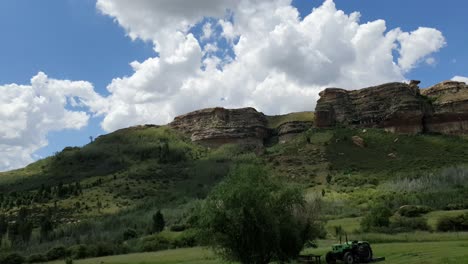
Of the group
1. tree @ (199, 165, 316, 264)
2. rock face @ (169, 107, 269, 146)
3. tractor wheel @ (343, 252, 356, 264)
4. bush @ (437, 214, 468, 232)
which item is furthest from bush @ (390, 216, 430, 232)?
rock face @ (169, 107, 269, 146)

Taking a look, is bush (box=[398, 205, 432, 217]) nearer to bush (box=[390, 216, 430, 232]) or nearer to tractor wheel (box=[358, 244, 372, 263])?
bush (box=[390, 216, 430, 232])

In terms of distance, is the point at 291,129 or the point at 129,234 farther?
the point at 291,129

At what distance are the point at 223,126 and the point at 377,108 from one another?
58793mm

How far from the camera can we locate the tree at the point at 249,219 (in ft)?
91.4

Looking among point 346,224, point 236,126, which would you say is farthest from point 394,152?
point 236,126

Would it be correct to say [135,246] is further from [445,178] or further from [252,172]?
[445,178]

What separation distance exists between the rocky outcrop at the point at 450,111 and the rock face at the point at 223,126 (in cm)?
6244

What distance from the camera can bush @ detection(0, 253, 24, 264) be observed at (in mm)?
54606

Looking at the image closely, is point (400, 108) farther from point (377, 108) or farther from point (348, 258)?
point (348, 258)

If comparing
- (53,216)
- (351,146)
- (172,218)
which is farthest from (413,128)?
(53,216)

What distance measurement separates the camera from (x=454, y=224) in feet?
167

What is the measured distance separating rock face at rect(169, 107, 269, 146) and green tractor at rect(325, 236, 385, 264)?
139 m

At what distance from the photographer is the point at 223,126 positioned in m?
179

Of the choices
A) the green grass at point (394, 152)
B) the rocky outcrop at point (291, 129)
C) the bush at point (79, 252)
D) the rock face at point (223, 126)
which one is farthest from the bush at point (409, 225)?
the rock face at point (223, 126)
